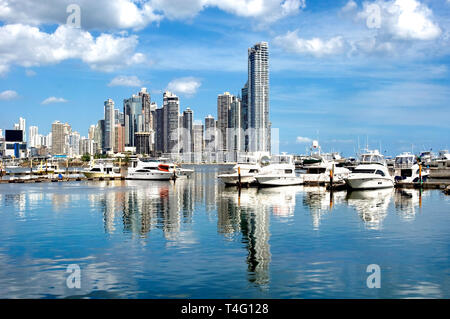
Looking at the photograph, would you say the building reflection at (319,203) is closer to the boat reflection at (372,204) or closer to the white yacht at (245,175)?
the boat reflection at (372,204)

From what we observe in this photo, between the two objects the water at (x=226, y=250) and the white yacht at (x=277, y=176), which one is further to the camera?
the white yacht at (x=277, y=176)

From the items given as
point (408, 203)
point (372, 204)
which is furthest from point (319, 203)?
point (408, 203)

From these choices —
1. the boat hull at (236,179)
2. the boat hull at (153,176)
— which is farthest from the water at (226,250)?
the boat hull at (153,176)

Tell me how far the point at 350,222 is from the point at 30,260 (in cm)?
2675

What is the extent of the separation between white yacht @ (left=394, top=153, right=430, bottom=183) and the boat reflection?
40.8 ft

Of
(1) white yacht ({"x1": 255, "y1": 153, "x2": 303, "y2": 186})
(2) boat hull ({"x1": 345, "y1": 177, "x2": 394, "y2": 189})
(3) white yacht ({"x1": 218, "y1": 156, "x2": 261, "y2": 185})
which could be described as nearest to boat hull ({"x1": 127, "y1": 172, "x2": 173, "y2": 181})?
(3) white yacht ({"x1": 218, "y1": 156, "x2": 261, "y2": 185})

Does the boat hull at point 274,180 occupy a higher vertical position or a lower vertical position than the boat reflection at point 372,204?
higher

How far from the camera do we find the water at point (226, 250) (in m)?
21.6

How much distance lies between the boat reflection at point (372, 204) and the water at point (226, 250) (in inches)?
8.8

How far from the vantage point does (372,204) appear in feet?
179

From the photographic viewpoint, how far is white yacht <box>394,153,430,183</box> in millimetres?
84500

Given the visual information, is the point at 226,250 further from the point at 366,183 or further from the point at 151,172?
the point at 151,172

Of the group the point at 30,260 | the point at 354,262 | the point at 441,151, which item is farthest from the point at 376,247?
the point at 441,151
